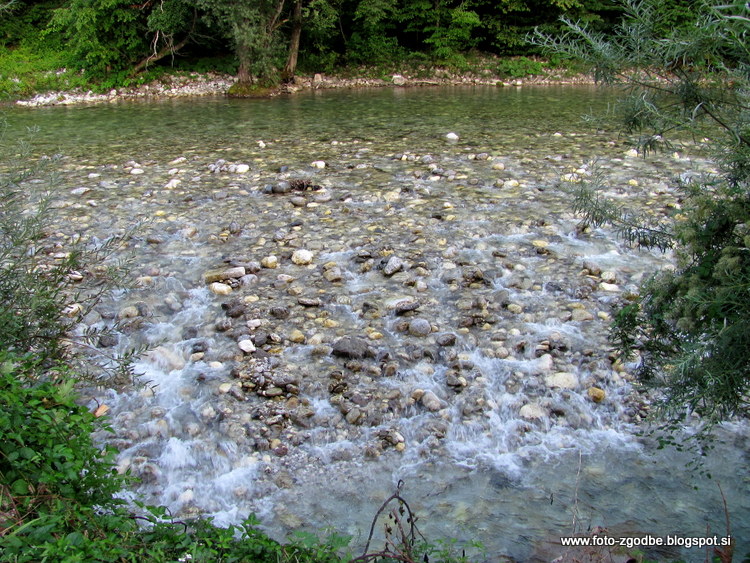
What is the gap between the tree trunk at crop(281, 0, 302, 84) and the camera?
24000 millimetres

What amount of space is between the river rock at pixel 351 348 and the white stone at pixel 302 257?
1.86 metres

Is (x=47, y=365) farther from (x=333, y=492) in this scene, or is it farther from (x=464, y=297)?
(x=464, y=297)

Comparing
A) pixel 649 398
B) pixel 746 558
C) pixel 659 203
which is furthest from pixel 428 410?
pixel 659 203

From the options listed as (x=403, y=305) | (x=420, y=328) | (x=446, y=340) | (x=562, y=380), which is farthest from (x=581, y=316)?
(x=403, y=305)

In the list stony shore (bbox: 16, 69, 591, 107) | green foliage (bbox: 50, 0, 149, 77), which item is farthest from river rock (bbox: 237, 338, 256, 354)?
green foliage (bbox: 50, 0, 149, 77)

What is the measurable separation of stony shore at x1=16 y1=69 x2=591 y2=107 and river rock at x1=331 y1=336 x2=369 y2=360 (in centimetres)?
1976

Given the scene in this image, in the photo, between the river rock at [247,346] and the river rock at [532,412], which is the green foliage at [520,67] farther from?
the river rock at [532,412]

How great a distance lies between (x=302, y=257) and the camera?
6.83m

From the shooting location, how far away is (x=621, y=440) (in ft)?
13.4

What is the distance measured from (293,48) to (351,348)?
2219cm

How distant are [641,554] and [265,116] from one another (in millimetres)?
16150

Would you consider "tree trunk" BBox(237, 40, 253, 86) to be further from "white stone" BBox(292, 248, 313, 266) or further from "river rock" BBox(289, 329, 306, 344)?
"river rock" BBox(289, 329, 306, 344)

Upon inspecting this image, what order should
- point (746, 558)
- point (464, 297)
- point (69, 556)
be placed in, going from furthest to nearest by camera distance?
point (464, 297) → point (746, 558) → point (69, 556)

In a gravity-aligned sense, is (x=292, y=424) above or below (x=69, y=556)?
below
